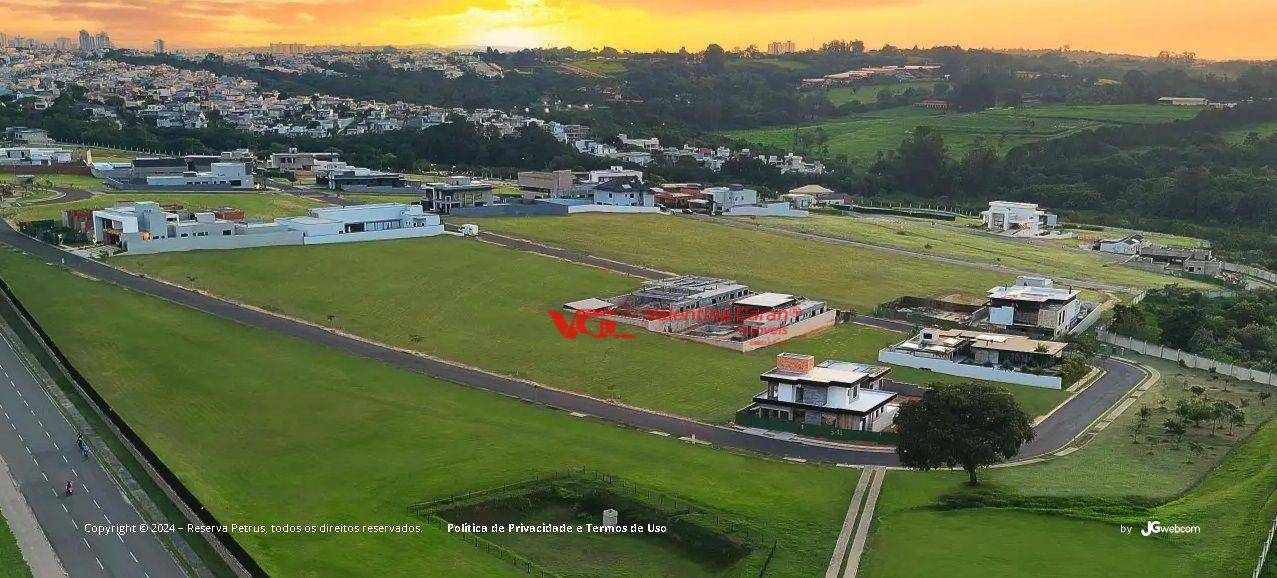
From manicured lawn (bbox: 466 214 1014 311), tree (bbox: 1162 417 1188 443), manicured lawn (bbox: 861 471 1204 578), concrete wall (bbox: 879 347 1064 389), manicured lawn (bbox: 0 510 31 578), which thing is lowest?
manicured lawn (bbox: 0 510 31 578)

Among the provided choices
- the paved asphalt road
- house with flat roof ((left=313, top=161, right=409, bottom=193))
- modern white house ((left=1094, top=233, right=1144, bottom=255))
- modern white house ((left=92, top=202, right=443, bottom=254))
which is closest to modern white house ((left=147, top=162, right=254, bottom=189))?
house with flat roof ((left=313, top=161, right=409, bottom=193))

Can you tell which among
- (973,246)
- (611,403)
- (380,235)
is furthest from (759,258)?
(611,403)

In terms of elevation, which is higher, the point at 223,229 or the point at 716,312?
the point at 223,229

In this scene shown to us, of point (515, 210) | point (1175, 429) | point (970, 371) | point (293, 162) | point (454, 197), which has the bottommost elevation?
point (1175, 429)

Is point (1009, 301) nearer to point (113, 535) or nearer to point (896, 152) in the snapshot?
point (113, 535)

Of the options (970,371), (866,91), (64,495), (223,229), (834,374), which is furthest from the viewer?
(866,91)

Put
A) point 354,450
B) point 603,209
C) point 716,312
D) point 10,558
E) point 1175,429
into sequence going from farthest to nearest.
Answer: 1. point 603,209
2. point 716,312
3. point 1175,429
4. point 354,450
5. point 10,558

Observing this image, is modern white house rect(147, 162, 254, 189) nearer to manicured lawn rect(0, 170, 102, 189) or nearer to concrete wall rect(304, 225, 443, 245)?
manicured lawn rect(0, 170, 102, 189)

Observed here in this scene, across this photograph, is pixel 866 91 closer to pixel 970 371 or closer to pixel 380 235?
pixel 380 235
